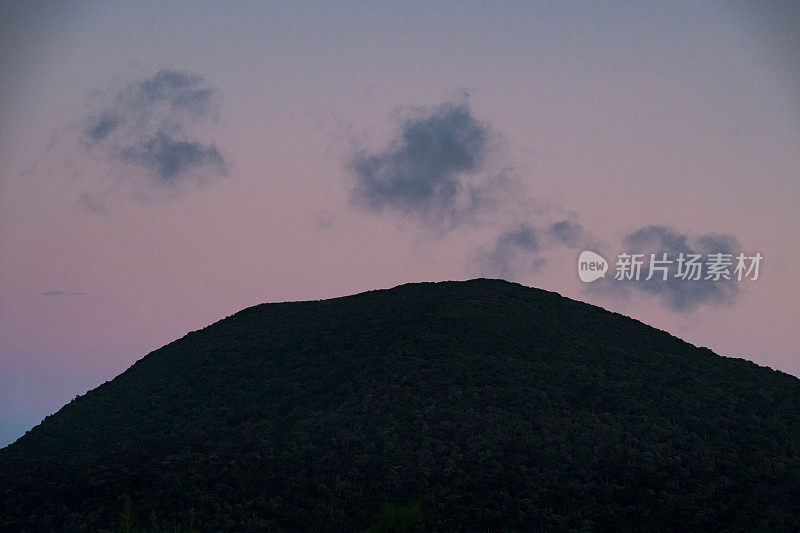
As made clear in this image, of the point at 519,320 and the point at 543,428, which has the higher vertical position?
the point at 519,320

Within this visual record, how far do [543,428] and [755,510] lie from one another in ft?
47.7

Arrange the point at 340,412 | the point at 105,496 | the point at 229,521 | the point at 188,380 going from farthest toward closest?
1. the point at 188,380
2. the point at 340,412
3. the point at 105,496
4. the point at 229,521

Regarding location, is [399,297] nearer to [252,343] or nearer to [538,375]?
[252,343]

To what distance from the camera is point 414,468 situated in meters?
47.5

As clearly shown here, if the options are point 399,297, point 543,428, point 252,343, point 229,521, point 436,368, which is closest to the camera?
point 229,521

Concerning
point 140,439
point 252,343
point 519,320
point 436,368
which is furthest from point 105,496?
point 519,320

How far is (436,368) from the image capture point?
61219 mm

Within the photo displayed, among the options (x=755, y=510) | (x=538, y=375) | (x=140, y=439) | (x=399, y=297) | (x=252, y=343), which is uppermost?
(x=399, y=297)

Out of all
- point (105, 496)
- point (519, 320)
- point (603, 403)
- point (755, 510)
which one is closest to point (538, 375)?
point (603, 403)

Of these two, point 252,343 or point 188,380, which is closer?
point 188,380

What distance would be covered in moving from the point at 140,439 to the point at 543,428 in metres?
31.0

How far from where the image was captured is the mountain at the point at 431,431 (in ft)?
142

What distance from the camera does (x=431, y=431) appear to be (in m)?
52.1

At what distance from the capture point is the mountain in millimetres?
43406
